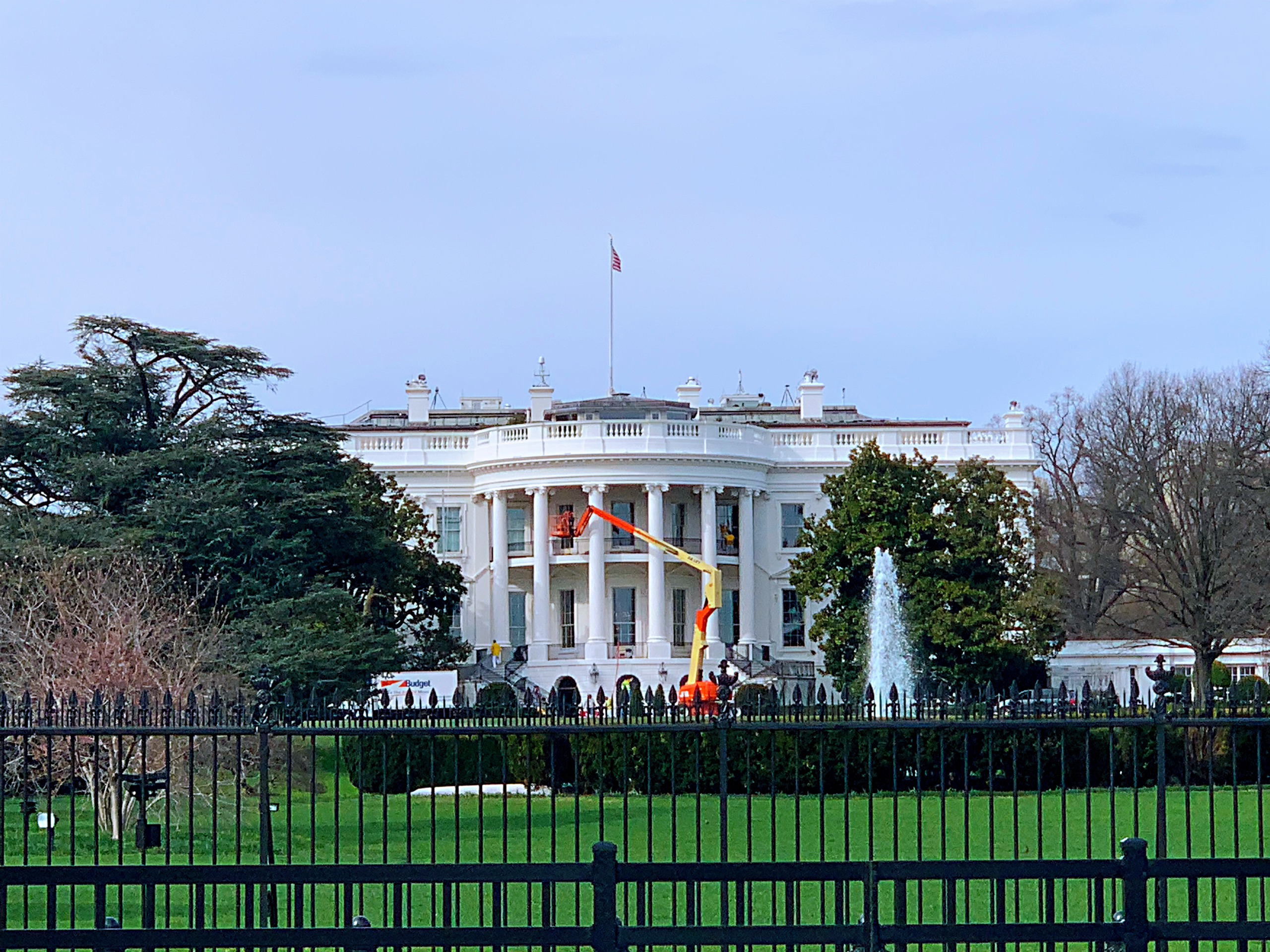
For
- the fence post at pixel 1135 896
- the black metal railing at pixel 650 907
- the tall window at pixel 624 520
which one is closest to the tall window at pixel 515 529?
the tall window at pixel 624 520

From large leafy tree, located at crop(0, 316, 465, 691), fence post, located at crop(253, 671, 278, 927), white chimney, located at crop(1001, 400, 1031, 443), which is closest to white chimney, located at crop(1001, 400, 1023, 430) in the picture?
white chimney, located at crop(1001, 400, 1031, 443)

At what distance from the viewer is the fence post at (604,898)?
6039 mm

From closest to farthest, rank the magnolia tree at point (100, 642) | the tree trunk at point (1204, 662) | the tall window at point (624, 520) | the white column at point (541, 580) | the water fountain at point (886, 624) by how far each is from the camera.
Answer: the magnolia tree at point (100, 642), the tree trunk at point (1204, 662), the water fountain at point (886, 624), the white column at point (541, 580), the tall window at point (624, 520)

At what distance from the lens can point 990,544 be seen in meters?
49.2

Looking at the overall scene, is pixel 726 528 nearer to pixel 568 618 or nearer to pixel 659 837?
pixel 568 618

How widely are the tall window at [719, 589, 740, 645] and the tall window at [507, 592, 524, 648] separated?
662 centimetres

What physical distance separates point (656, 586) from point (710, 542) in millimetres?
2421

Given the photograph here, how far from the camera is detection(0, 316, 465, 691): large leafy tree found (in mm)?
36812

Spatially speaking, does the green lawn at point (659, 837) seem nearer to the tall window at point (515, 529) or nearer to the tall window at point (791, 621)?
the tall window at point (515, 529)

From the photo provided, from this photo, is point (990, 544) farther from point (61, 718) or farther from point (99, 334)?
point (61, 718)

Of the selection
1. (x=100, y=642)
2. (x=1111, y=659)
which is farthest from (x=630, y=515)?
(x=100, y=642)

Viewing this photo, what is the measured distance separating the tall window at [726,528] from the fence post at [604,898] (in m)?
55.0

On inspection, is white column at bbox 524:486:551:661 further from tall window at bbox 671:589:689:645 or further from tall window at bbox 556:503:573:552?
tall window at bbox 671:589:689:645

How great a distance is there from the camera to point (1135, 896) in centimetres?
622
